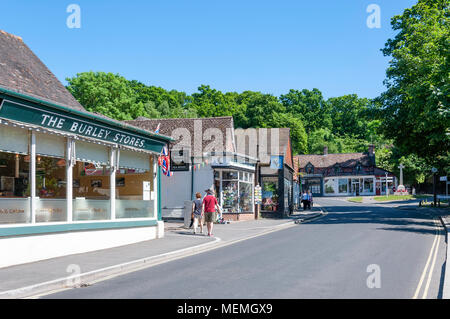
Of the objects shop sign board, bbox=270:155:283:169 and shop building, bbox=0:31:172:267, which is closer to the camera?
shop building, bbox=0:31:172:267

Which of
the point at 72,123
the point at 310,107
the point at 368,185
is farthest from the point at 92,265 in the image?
the point at 310,107

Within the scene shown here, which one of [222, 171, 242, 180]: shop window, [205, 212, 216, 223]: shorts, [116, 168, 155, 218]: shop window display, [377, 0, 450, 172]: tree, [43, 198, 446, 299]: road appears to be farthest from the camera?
[222, 171, 242, 180]: shop window

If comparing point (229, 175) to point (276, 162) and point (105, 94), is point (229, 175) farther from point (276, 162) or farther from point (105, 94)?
point (105, 94)

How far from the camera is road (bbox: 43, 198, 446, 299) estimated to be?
786 centimetres

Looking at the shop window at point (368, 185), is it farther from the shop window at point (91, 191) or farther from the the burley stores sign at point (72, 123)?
the shop window at point (91, 191)

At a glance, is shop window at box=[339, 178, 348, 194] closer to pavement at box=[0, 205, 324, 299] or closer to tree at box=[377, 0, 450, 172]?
tree at box=[377, 0, 450, 172]

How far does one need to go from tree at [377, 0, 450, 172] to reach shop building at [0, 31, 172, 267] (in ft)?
43.1

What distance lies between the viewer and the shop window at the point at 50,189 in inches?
505

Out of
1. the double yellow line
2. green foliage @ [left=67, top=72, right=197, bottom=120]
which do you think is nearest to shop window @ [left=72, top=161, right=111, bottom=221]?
the double yellow line

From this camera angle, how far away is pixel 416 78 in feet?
92.7

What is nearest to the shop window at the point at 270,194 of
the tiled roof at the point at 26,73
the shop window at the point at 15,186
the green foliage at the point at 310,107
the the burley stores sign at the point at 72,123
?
the the burley stores sign at the point at 72,123

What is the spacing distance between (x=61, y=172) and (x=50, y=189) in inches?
22.4

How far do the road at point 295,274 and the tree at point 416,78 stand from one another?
10093 millimetres
